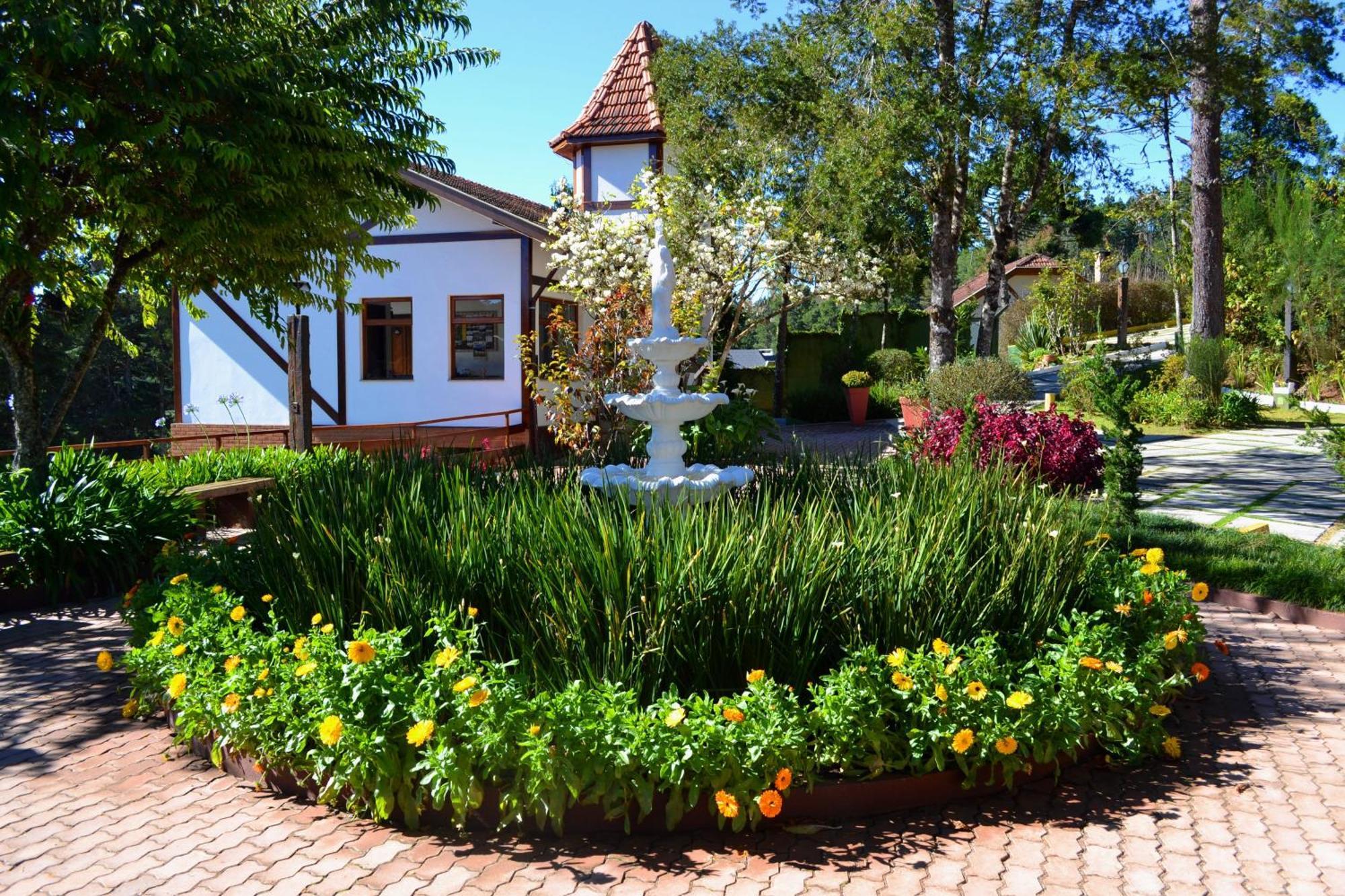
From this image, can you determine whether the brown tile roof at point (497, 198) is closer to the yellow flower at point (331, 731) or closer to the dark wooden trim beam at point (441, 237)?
the dark wooden trim beam at point (441, 237)

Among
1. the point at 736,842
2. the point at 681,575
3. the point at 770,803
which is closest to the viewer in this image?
the point at 770,803

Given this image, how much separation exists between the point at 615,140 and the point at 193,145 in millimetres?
12545

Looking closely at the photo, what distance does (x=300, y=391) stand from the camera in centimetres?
1173

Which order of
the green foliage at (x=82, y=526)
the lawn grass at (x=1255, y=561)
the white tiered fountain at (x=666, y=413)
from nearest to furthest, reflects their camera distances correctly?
the white tiered fountain at (x=666, y=413) < the lawn grass at (x=1255, y=561) < the green foliage at (x=82, y=526)

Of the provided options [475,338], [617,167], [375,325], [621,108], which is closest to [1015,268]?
[621,108]

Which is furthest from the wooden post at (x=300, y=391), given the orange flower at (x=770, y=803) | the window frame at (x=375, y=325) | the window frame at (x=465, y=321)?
the orange flower at (x=770, y=803)

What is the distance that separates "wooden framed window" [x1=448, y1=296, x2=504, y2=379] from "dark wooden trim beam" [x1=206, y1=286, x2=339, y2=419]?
2.27 metres

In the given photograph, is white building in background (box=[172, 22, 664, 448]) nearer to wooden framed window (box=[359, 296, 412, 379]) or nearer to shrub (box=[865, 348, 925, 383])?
wooden framed window (box=[359, 296, 412, 379])

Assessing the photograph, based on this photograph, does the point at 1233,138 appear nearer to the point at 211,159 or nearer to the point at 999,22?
the point at 999,22

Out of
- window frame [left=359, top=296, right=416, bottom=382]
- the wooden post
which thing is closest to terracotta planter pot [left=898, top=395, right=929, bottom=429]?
window frame [left=359, top=296, right=416, bottom=382]

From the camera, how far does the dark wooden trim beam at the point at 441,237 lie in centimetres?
1661

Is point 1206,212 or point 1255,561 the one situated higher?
point 1206,212

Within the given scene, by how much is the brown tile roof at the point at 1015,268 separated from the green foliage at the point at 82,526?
32315mm

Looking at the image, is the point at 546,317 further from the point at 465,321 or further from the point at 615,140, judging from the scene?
the point at 615,140
